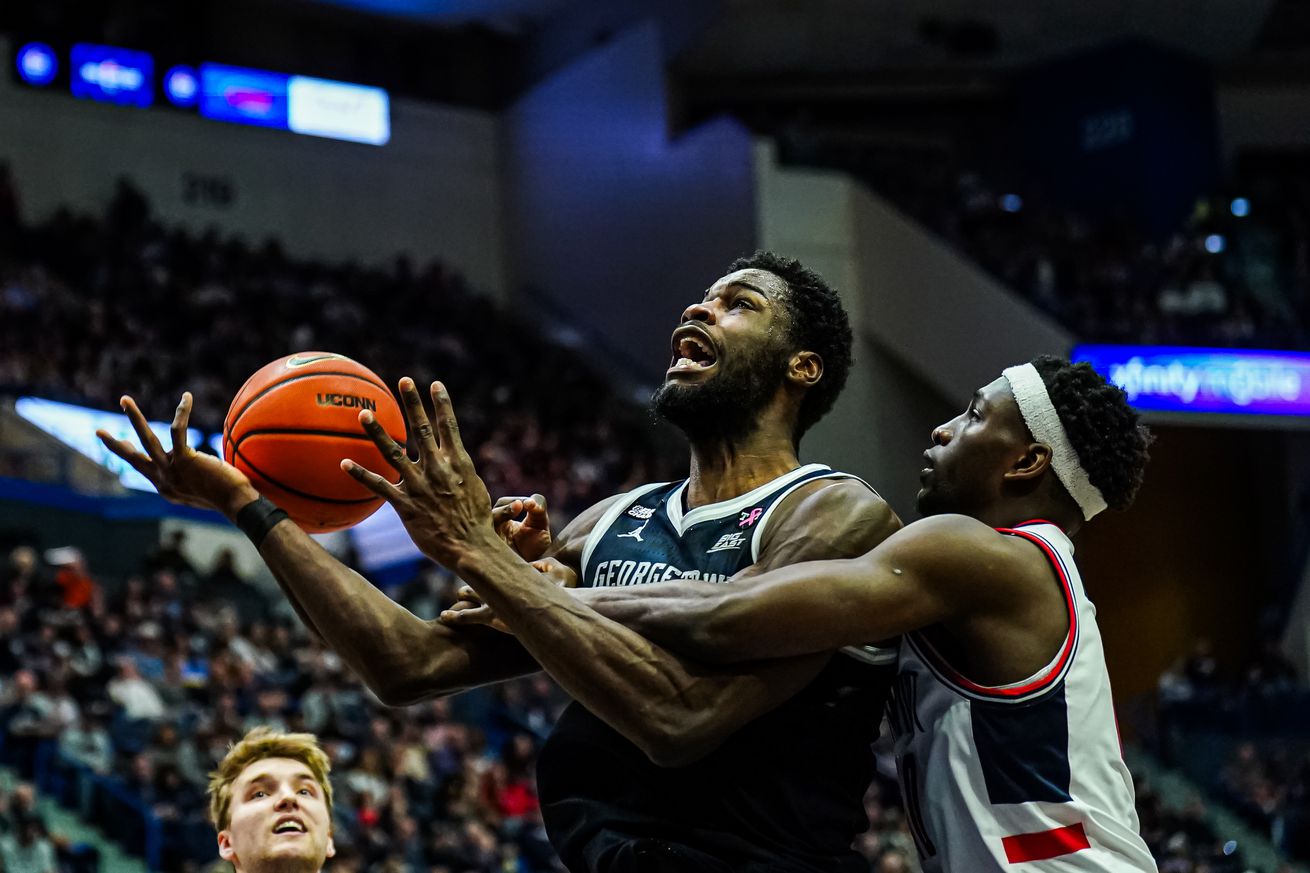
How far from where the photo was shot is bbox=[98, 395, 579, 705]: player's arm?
3.35m

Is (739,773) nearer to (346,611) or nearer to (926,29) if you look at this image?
(346,611)

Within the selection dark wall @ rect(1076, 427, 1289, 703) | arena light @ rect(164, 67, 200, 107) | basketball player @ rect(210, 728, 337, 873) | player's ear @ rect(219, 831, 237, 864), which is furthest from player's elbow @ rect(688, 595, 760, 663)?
arena light @ rect(164, 67, 200, 107)

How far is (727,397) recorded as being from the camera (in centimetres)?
368

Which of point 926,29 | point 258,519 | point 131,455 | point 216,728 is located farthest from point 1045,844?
point 926,29

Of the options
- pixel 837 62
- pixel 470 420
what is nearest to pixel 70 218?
pixel 470 420

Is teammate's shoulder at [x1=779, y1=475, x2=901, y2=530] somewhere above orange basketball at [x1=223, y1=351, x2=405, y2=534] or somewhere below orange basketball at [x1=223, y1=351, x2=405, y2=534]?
below

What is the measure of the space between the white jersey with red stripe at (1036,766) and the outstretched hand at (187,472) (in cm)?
141

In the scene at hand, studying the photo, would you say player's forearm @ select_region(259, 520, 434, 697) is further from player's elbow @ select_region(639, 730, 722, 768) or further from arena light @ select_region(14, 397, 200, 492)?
arena light @ select_region(14, 397, 200, 492)

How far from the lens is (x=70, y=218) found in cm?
1983

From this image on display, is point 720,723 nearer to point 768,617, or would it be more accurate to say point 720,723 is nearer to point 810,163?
point 768,617

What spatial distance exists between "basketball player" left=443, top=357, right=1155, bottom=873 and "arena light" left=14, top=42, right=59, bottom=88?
1949 centimetres

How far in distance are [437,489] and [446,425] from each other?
0.12 meters

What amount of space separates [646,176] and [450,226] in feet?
12.2

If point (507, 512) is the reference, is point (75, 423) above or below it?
above
